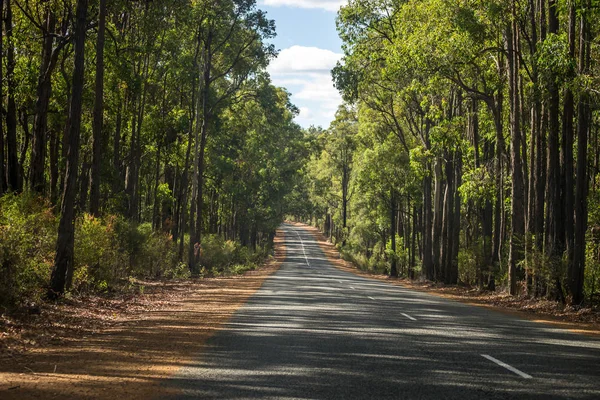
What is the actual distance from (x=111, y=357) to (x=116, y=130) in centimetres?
2294

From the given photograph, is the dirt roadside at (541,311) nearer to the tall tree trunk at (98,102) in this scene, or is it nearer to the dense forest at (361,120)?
the dense forest at (361,120)

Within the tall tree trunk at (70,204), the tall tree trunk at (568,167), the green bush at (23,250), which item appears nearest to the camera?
the green bush at (23,250)

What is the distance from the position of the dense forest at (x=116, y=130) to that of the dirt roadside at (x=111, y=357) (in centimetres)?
191

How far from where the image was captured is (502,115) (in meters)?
30.6

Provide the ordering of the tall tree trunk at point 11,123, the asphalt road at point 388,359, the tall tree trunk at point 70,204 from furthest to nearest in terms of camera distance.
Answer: the tall tree trunk at point 11,123 < the tall tree trunk at point 70,204 < the asphalt road at point 388,359

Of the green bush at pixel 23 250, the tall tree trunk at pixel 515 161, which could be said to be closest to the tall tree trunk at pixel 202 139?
the tall tree trunk at pixel 515 161

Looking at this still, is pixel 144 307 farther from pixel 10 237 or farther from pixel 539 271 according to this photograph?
pixel 539 271

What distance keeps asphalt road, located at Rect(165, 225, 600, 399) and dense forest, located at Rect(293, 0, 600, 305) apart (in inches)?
231

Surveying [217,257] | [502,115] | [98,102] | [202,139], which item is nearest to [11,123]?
[98,102]

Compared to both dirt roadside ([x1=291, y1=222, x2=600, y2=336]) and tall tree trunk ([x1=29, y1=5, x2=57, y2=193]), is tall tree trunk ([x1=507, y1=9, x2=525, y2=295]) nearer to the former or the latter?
dirt roadside ([x1=291, y1=222, x2=600, y2=336])

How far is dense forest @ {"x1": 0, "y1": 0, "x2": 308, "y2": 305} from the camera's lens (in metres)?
15.3

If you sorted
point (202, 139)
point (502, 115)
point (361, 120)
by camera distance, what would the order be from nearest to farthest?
point (502, 115) → point (202, 139) → point (361, 120)

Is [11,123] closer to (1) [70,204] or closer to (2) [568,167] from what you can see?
(1) [70,204]

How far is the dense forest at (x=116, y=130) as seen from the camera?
50.2 feet
